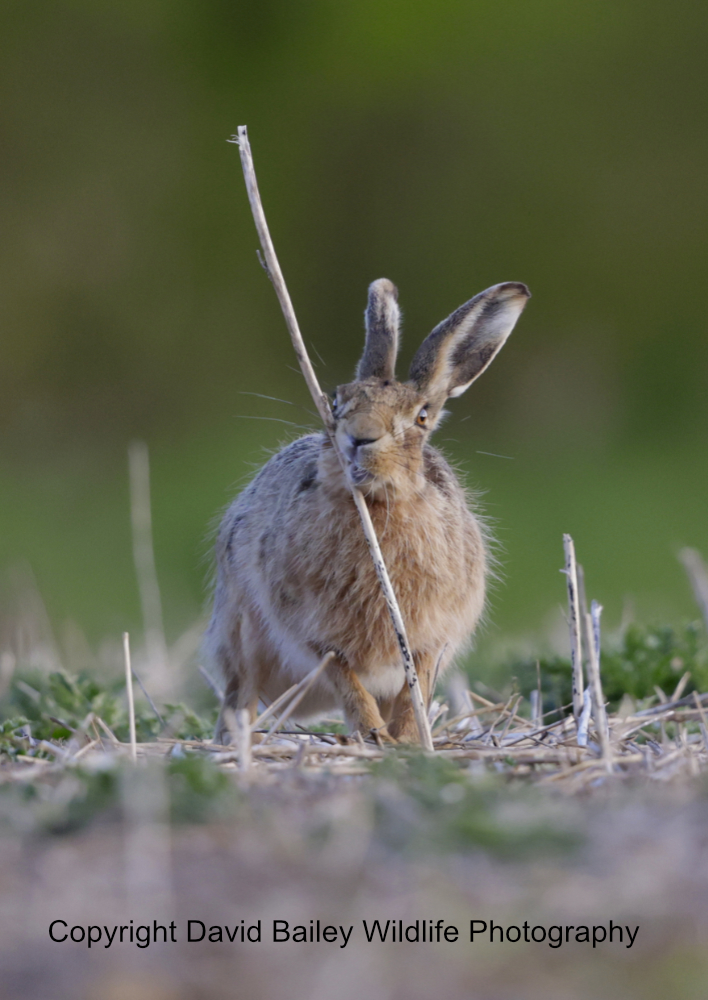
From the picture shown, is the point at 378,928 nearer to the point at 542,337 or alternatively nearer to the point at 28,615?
the point at 28,615

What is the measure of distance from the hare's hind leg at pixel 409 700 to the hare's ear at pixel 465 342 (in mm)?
916

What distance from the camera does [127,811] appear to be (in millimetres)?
2289

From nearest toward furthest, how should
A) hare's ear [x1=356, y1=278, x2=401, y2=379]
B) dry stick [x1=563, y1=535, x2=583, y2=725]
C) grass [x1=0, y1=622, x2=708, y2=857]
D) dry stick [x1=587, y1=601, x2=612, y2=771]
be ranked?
1. grass [x1=0, y1=622, x2=708, y2=857]
2. dry stick [x1=587, y1=601, x2=612, y2=771]
3. dry stick [x1=563, y1=535, x2=583, y2=725]
4. hare's ear [x1=356, y1=278, x2=401, y2=379]

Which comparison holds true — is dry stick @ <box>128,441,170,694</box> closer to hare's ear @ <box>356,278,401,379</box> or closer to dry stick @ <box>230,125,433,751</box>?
hare's ear @ <box>356,278,401,379</box>

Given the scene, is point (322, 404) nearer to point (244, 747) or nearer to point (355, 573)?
point (355, 573)

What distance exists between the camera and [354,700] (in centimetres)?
414

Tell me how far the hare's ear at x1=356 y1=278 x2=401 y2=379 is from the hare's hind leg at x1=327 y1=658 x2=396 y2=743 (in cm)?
101

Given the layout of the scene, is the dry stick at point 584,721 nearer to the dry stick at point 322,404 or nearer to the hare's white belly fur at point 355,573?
the dry stick at point 322,404

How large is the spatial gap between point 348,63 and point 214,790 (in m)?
16.5

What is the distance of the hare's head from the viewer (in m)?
3.89

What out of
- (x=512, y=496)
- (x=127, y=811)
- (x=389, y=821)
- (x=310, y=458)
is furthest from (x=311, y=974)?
(x=512, y=496)

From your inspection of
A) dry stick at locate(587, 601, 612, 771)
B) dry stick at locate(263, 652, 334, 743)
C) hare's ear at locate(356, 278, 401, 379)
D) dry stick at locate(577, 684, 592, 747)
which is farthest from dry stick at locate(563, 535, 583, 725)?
hare's ear at locate(356, 278, 401, 379)

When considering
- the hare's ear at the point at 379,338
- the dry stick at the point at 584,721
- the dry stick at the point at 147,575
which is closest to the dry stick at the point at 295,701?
the dry stick at the point at 584,721

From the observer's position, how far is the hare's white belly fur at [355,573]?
420cm
